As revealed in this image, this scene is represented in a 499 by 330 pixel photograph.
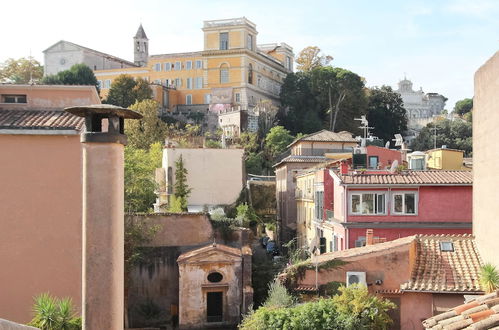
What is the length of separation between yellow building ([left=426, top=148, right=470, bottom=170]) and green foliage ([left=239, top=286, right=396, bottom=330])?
1804cm

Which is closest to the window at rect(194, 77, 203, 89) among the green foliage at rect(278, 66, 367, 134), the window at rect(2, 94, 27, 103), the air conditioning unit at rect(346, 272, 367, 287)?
the green foliage at rect(278, 66, 367, 134)

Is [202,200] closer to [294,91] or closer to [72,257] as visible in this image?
[72,257]

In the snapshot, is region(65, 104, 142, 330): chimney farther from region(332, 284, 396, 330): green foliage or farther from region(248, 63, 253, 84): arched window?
region(248, 63, 253, 84): arched window

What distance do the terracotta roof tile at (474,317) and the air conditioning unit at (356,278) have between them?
6435 millimetres

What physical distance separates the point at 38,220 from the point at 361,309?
26.4ft

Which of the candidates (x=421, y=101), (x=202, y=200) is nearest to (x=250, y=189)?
(x=202, y=200)

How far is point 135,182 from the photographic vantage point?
99.8 feet

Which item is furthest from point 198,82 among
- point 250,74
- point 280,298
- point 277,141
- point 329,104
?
point 280,298

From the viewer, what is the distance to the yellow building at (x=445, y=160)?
3338 centimetres

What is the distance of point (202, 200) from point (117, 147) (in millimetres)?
26160

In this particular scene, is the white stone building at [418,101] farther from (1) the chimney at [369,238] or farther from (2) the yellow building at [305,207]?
(1) the chimney at [369,238]

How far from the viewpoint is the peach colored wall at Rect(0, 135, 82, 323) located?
1495 cm

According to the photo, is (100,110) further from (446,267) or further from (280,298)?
(446,267)

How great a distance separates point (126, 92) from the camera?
245 ft
